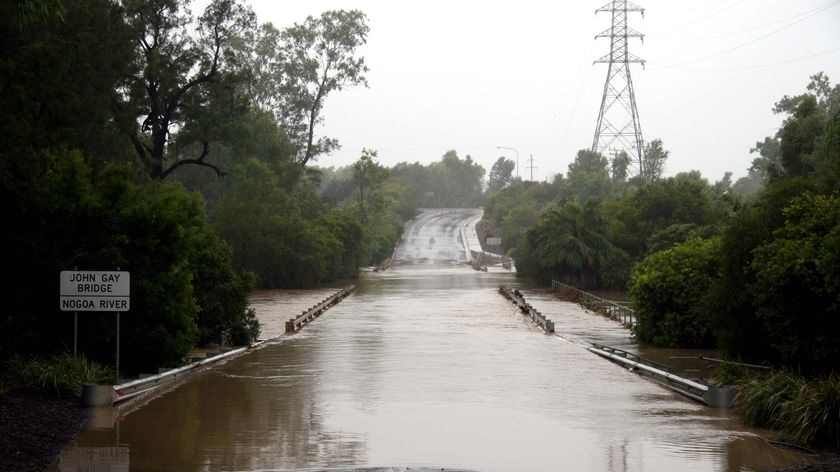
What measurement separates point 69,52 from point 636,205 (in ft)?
158

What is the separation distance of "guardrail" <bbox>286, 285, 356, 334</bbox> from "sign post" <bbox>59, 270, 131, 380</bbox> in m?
15.1

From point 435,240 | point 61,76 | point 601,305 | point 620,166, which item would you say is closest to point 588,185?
point 435,240

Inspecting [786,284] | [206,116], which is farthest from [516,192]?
[786,284]

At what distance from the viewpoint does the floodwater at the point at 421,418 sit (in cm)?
1253

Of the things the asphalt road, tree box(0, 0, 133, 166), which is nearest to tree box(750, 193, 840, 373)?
tree box(0, 0, 133, 166)

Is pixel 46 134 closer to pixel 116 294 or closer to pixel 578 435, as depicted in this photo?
pixel 116 294

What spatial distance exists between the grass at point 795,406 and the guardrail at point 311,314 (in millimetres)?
19008

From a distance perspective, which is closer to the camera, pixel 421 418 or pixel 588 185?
pixel 421 418

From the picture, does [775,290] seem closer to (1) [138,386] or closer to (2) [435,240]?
(1) [138,386]

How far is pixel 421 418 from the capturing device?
1576 cm

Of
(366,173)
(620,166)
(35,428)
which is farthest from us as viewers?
(620,166)

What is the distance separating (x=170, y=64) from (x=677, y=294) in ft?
94.8

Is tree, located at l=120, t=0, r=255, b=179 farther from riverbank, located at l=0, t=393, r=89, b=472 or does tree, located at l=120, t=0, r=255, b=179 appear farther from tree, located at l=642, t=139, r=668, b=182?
tree, located at l=642, t=139, r=668, b=182

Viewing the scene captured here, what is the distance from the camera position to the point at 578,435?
1436 cm
